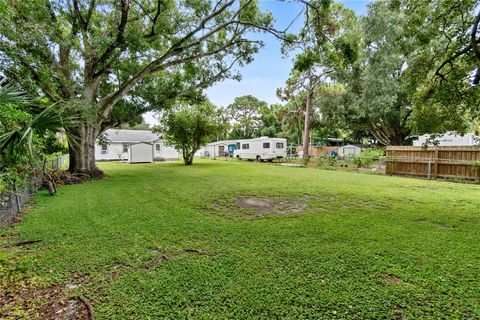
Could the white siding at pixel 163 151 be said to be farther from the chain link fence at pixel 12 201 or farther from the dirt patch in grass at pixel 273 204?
the dirt patch in grass at pixel 273 204

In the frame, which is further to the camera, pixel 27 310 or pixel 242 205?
pixel 242 205

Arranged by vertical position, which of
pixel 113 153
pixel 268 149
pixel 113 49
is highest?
pixel 113 49

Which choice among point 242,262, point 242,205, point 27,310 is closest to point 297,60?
point 242,205

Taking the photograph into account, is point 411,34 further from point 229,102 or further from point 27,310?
point 229,102

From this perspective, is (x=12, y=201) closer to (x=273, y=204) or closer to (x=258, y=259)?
(x=258, y=259)

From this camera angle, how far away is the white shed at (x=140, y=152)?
2041 cm

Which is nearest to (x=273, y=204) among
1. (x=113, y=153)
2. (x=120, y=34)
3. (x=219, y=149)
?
(x=120, y=34)

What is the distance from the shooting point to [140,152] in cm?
2083

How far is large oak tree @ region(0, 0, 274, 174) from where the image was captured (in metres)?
6.60

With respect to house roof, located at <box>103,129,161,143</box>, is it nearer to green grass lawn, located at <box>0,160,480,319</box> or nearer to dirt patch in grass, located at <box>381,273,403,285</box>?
green grass lawn, located at <box>0,160,480,319</box>

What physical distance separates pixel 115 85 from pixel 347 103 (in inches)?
641

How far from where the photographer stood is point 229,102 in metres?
44.0

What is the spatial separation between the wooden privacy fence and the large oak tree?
8747 mm

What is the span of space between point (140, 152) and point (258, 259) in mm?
20330
